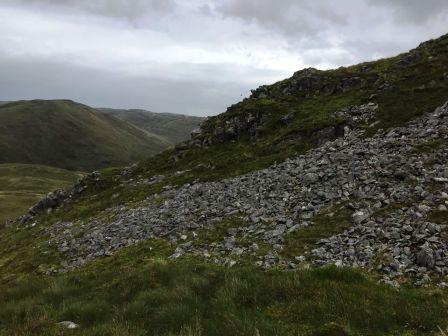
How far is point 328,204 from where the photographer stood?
2475 centimetres

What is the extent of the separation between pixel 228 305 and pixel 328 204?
13398 mm

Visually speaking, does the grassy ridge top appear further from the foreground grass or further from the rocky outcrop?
the foreground grass

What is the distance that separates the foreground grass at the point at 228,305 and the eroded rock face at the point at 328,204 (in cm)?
319

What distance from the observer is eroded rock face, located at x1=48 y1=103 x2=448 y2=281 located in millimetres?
17812

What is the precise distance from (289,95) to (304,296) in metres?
46.8

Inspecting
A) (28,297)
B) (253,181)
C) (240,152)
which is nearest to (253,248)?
(28,297)

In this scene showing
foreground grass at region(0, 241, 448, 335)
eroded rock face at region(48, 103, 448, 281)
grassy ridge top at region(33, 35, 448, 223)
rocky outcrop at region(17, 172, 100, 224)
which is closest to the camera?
foreground grass at region(0, 241, 448, 335)

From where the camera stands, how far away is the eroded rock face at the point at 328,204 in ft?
58.4

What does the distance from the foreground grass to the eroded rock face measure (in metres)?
3.19

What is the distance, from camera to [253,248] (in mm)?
21297

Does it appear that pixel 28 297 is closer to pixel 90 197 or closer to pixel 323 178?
pixel 323 178

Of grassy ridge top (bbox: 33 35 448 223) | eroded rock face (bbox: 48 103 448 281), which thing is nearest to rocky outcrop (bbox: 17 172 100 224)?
grassy ridge top (bbox: 33 35 448 223)

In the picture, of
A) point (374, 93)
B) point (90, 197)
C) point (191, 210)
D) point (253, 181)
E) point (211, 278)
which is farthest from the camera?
point (90, 197)

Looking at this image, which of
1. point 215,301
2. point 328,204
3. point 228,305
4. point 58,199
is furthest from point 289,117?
point 228,305
